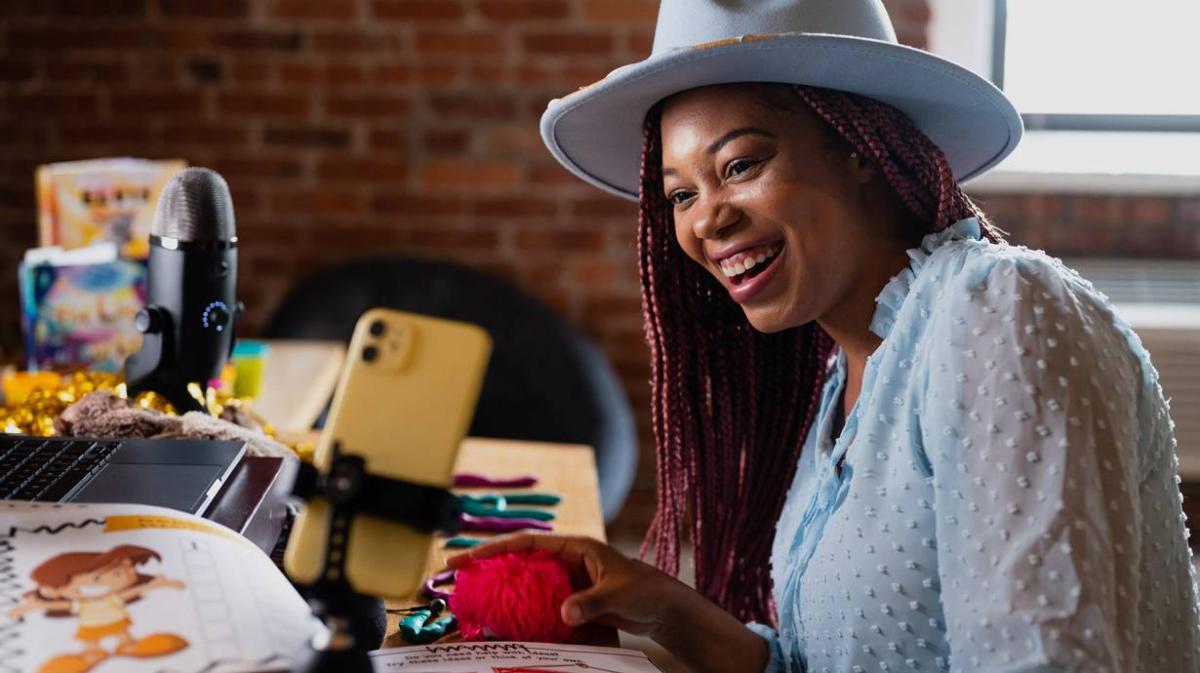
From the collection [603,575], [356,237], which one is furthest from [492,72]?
[603,575]

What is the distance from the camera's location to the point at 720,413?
1.27m

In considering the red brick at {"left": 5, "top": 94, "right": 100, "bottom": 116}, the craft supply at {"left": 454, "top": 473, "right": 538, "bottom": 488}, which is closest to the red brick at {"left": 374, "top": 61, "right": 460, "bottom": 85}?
the red brick at {"left": 5, "top": 94, "right": 100, "bottom": 116}

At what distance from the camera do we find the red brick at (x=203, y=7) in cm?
283

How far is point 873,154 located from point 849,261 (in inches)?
3.7

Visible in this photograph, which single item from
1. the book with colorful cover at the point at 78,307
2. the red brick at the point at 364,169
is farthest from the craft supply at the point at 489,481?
the red brick at the point at 364,169

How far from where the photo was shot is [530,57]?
2840 mm

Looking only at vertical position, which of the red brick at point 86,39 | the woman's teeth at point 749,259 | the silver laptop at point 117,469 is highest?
the red brick at point 86,39

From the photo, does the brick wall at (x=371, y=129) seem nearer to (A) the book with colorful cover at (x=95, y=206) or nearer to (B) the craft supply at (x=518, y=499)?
(A) the book with colorful cover at (x=95, y=206)

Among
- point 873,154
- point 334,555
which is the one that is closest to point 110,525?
point 334,555

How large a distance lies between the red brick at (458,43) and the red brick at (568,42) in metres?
0.07

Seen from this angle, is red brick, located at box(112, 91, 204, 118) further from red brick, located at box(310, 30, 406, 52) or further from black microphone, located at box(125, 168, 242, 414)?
black microphone, located at box(125, 168, 242, 414)

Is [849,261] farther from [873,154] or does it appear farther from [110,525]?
[110,525]

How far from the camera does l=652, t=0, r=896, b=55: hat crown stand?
1.05 meters

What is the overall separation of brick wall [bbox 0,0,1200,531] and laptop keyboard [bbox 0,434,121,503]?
2.00m
